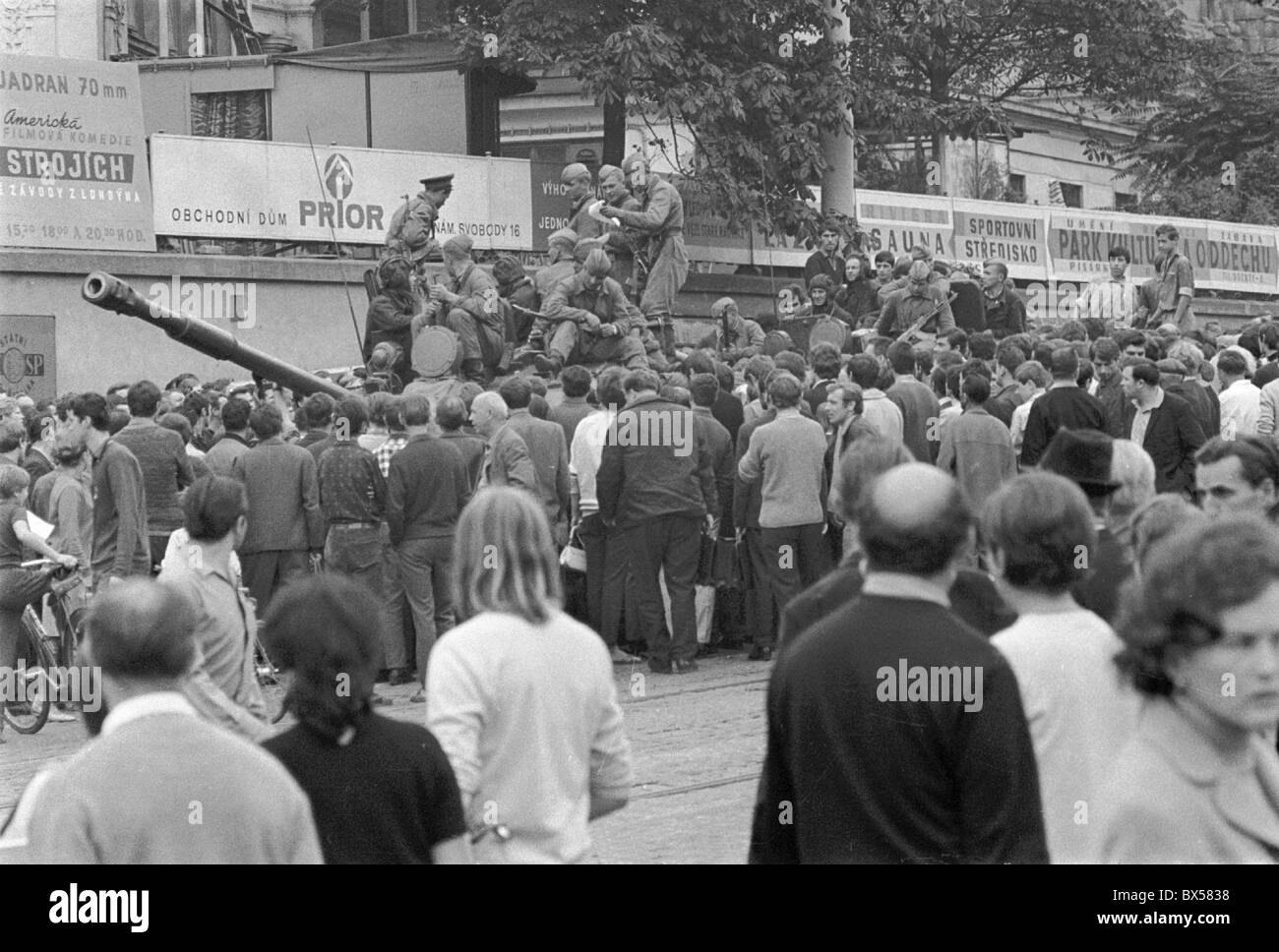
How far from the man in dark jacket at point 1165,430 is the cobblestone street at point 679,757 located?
284 cm

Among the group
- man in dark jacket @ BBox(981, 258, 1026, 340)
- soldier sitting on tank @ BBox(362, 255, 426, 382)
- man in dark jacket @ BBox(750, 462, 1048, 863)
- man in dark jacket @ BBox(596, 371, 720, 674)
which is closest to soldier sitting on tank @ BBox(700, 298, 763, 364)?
man in dark jacket @ BBox(981, 258, 1026, 340)

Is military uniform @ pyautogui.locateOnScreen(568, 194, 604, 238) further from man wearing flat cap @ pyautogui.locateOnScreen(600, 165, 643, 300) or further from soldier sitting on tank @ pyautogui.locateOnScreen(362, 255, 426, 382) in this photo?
soldier sitting on tank @ pyautogui.locateOnScreen(362, 255, 426, 382)

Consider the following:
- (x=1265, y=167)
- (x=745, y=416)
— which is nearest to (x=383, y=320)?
(x=745, y=416)

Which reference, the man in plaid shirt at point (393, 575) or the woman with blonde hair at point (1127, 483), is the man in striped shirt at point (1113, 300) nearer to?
the man in plaid shirt at point (393, 575)

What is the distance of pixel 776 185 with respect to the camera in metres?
29.2

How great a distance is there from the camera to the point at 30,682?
1310 cm

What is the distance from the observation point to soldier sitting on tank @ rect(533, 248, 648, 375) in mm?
20719

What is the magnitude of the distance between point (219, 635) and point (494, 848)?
2.18 m

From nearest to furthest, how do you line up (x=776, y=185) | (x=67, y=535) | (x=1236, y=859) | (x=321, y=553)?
(x=1236, y=859) < (x=67, y=535) < (x=321, y=553) < (x=776, y=185)

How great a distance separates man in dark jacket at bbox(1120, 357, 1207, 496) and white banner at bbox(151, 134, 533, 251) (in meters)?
12.8

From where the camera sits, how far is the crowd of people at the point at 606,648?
3.94 metres

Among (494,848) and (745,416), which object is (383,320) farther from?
(494,848)

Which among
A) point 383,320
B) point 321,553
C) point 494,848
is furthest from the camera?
point 383,320
